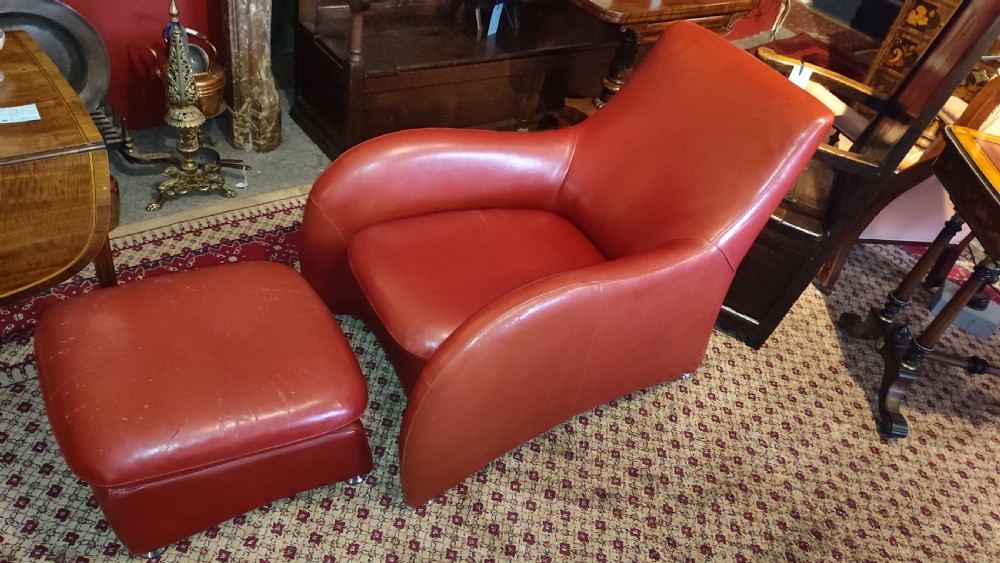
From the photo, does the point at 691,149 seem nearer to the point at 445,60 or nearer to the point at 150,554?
the point at 445,60

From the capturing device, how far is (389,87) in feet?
8.58

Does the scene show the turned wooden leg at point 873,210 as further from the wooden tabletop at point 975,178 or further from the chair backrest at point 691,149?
the chair backrest at point 691,149

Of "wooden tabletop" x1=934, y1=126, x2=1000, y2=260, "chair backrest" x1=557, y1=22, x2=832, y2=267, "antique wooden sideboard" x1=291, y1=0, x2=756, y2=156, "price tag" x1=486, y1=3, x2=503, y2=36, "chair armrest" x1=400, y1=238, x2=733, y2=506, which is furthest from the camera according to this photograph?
"price tag" x1=486, y1=3, x2=503, y2=36

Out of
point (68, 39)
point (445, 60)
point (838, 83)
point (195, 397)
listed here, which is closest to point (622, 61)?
point (445, 60)

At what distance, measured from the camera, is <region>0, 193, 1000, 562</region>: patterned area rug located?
1620 mm

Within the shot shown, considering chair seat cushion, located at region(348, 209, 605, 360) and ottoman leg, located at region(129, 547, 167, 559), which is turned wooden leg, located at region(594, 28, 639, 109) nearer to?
chair seat cushion, located at region(348, 209, 605, 360)

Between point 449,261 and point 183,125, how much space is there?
3.88 ft

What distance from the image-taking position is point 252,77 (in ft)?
8.43

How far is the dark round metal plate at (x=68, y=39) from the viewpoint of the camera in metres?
2.14

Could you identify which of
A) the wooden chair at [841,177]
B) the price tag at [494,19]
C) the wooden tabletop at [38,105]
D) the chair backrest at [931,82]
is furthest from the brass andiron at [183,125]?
the chair backrest at [931,82]

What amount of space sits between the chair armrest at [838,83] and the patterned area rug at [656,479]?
81cm

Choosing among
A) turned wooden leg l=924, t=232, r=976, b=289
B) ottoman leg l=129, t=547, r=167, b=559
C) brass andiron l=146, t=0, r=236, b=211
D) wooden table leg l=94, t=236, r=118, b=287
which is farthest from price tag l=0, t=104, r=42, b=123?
turned wooden leg l=924, t=232, r=976, b=289

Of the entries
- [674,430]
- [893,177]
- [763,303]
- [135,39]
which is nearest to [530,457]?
[674,430]

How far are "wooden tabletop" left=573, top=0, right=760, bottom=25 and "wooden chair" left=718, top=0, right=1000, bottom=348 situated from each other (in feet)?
1.48
